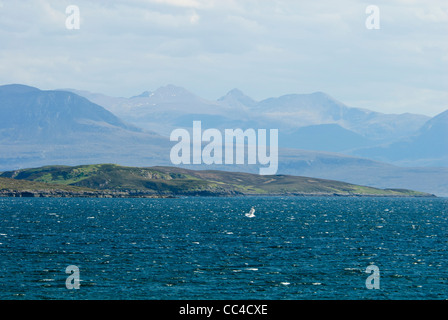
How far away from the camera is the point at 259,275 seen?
78812 mm

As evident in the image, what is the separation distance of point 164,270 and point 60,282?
46.0 feet

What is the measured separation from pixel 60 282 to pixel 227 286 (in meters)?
18.7

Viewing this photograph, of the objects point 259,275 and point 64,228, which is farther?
point 64,228

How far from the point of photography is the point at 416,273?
81812 millimetres

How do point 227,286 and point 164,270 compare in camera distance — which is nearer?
point 227,286

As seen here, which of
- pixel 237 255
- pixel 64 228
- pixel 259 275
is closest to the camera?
pixel 259 275
